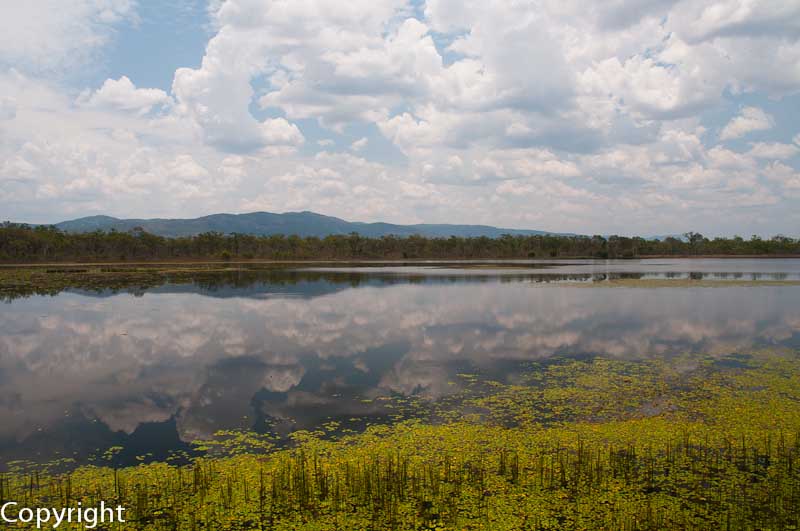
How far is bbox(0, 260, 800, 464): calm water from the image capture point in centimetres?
1316

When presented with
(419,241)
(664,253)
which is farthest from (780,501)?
(664,253)

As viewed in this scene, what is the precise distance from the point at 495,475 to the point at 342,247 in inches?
5463

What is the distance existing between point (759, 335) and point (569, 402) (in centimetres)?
1624

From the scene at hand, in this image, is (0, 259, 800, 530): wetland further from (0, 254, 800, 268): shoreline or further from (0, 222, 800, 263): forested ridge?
(0, 222, 800, 263): forested ridge

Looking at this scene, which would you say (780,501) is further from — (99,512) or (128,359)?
Answer: (128,359)

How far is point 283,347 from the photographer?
2172cm

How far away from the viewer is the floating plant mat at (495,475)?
7.95 meters

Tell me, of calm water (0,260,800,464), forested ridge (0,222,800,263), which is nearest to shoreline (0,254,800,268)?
forested ridge (0,222,800,263)

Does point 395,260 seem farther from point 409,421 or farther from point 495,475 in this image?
point 495,475

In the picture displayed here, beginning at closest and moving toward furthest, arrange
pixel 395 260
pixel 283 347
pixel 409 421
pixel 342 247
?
pixel 409 421 → pixel 283 347 → pixel 395 260 → pixel 342 247

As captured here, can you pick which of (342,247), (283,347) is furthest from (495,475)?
(342,247)

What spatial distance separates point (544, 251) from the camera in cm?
15312

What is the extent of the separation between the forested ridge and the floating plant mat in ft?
397

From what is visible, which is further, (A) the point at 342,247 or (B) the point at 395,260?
(A) the point at 342,247
